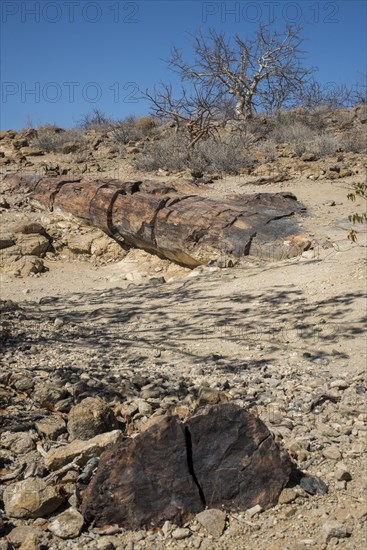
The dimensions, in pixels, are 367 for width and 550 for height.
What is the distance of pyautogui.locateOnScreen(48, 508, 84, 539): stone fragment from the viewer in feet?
7.52

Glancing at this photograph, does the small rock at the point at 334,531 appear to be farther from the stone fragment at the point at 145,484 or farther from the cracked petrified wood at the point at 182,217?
the cracked petrified wood at the point at 182,217

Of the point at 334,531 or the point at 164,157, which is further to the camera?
the point at 164,157

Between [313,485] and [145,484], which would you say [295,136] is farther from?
[145,484]

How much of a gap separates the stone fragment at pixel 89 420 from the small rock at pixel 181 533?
834 mm

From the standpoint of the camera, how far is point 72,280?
25.8ft

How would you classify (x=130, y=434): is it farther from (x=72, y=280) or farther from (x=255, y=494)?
(x=72, y=280)

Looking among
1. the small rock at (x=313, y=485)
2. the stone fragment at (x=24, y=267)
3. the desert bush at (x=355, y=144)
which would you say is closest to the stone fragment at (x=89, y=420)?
the small rock at (x=313, y=485)

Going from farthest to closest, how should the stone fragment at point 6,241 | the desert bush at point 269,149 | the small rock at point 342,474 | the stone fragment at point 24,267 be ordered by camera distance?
the desert bush at point 269,149 → the stone fragment at point 6,241 → the stone fragment at point 24,267 → the small rock at point 342,474

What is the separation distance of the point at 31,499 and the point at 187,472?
0.65 meters

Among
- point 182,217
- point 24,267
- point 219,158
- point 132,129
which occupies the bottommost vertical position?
point 24,267

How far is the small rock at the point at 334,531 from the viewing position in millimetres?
2279

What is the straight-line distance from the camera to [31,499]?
239 centimetres

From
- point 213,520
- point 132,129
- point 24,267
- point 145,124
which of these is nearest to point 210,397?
point 213,520

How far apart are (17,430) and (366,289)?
333cm
